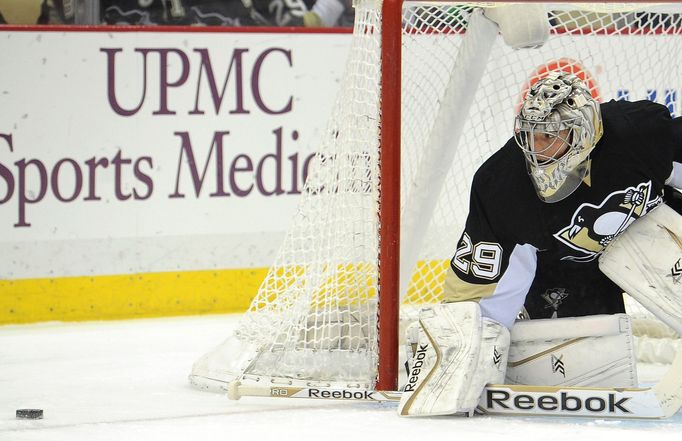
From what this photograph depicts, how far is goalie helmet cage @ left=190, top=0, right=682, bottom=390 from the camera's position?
327 centimetres

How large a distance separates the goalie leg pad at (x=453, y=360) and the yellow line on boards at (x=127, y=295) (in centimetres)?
183

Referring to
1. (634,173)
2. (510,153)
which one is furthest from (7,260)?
(634,173)

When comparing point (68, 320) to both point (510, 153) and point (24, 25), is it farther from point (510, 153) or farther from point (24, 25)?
point (510, 153)

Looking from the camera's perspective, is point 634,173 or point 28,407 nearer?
point 634,173

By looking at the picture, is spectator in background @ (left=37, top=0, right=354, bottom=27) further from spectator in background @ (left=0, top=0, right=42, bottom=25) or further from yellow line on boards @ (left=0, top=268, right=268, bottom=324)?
yellow line on boards @ (left=0, top=268, right=268, bottom=324)

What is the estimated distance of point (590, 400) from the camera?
3.00 m

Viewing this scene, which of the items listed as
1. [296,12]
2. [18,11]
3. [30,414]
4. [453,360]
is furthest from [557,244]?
[18,11]

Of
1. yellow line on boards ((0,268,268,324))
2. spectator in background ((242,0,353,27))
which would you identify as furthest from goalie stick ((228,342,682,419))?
spectator in background ((242,0,353,27))

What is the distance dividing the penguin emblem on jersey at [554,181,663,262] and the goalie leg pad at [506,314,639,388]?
7.3 inches

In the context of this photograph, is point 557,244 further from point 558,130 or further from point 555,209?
point 558,130

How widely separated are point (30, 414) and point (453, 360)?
991mm

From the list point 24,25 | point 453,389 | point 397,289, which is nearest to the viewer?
point 453,389

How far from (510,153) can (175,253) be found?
1944mm

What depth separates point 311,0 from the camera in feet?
16.7
